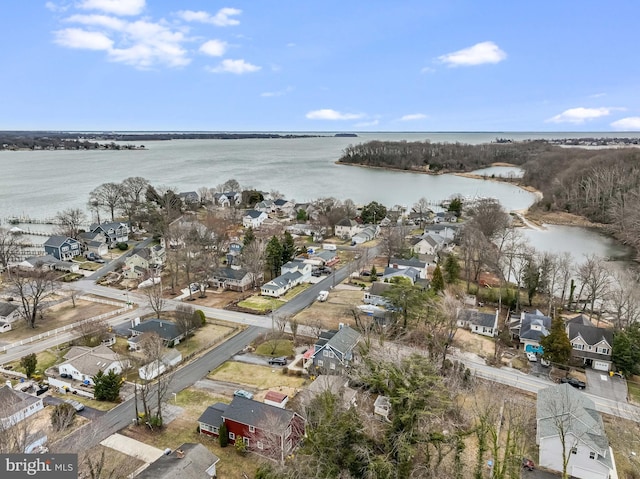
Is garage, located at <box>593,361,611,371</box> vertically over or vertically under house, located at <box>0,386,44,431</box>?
under

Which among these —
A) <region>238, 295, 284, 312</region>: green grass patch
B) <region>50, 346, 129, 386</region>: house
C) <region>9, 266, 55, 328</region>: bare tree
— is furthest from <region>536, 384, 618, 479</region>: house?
<region>9, 266, 55, 328</region>: bare tree

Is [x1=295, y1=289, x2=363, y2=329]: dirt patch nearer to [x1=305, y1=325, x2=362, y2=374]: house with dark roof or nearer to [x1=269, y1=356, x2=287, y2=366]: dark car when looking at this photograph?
[x1=305, y1=325, x2=362, y2=374]: house with dark roof

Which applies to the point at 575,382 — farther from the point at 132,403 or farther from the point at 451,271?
the point at 132,403

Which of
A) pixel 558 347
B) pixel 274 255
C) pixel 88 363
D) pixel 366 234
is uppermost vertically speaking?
pixel 274 255

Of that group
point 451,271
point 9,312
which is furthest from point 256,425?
point 451,271

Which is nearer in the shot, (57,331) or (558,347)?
(558,347)
